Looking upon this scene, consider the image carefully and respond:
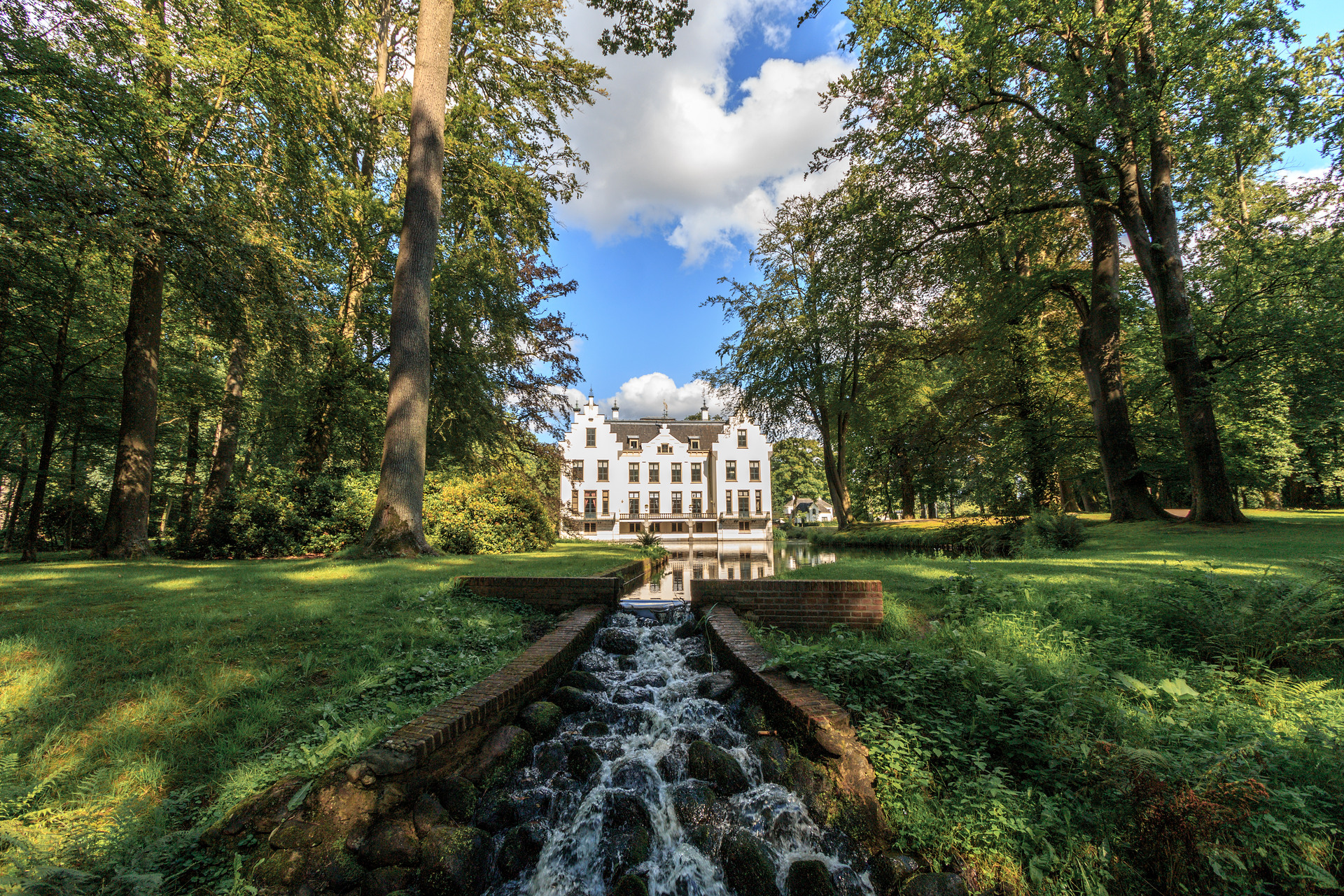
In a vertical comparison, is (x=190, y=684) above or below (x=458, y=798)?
above

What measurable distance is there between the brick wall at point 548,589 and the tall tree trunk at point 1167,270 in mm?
11814

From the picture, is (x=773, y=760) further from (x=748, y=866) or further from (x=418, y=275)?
(x=418, y=275)

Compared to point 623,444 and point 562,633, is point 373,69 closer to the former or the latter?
point 562,633

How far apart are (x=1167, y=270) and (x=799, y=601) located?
1143cm

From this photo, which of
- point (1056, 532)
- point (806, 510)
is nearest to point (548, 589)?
point (1056, 532)

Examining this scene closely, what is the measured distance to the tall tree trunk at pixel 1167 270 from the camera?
1023 cm

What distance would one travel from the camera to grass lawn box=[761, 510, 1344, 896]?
7.65 feet

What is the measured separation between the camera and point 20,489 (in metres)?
18.2

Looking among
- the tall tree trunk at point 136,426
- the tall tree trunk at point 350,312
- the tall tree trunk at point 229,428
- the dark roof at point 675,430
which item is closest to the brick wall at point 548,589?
the tall tree trunk at point 136,426

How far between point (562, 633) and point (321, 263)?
1117 cm

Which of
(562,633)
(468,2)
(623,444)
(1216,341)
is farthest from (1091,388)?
(623,444)

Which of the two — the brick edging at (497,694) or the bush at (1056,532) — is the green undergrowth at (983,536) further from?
the brick edging at (497,694)

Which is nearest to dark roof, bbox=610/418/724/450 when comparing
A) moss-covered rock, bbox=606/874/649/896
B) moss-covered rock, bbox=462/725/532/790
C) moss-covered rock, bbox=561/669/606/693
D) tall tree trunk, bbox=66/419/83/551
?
tall tree trunk, bbox=66/419/83/551

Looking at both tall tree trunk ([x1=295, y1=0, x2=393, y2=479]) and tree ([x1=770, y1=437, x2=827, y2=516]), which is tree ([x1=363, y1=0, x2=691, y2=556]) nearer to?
tall tree trunk ([x1=295, y1=0, x2=393, y2=479])
